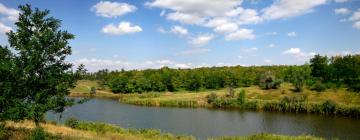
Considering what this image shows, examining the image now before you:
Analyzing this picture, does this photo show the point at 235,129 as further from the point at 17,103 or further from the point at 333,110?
the point at 17,103

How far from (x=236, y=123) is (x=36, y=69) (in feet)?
182

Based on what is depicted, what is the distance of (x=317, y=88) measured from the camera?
108 m

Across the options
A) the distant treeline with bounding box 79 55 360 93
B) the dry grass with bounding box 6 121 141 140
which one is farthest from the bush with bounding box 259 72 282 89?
Result: the dry grass with bounding box 6 121 141 140

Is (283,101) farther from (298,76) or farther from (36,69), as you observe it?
(36,69)

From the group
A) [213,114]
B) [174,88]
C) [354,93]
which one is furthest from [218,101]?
[174,88]

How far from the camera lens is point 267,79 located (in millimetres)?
119062

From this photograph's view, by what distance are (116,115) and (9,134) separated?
60226 millimetres

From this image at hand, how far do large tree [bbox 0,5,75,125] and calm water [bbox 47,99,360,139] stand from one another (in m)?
35.4

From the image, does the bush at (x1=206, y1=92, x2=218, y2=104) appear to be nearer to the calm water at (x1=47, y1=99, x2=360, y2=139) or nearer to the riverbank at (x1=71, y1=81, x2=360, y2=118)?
the riverbank at (x1=71, y1=81, x2=360, y2=118)

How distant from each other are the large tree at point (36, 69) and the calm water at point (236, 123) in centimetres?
3543

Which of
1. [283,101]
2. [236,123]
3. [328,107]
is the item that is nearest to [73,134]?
[236,123]

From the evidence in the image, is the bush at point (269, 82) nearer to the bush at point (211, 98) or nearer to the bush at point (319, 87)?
the bush at point (319, 87)

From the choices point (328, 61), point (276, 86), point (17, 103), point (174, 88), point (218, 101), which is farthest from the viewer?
point (174, 88)

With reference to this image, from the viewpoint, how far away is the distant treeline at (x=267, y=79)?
111m
